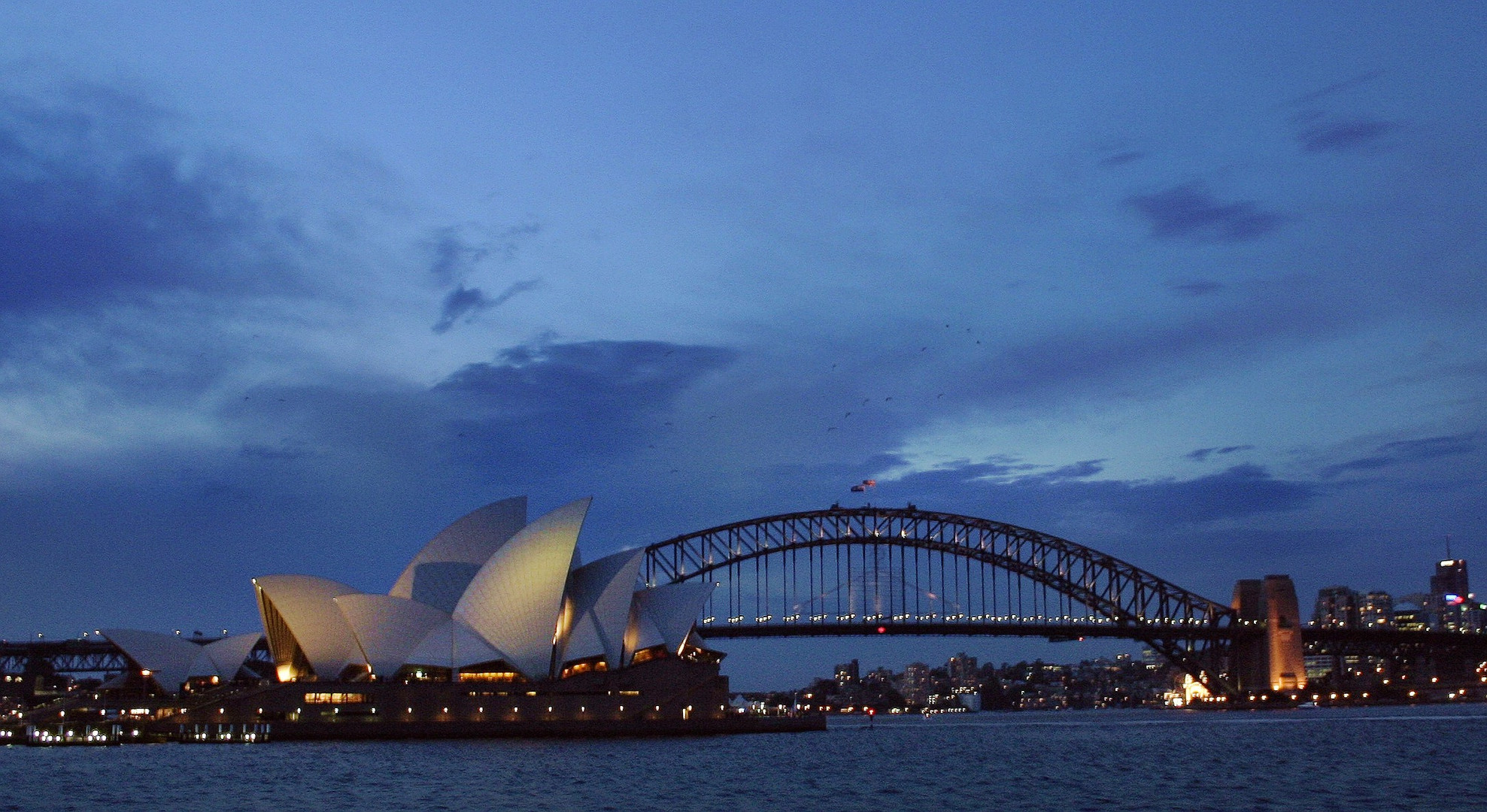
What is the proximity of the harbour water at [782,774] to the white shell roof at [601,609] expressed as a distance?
5723 millimetres

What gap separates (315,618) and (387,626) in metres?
5.41

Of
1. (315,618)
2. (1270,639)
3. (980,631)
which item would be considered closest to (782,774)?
(315,618)

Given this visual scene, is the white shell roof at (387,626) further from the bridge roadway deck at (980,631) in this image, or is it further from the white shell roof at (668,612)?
the bridge roadway deck at (980,631)

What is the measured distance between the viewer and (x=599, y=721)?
7738cm

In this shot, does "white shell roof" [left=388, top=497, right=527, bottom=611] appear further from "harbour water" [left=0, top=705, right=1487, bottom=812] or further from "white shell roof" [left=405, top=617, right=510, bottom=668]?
"harbour water" [left=0, top=705, right=1487, bottom=812]

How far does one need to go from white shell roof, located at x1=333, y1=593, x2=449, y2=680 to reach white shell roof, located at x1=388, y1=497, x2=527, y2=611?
211cm

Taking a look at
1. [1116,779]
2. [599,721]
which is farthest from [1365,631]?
[1116,779]

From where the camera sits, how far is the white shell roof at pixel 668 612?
82.1m

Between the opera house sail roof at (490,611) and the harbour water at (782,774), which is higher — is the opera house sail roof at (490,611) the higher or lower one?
the higher one

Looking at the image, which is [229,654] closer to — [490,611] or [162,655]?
[162,655]

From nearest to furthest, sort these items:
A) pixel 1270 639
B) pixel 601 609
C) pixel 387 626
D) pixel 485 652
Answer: pixel 485 652 → pixel 601 609 → pixel 387 626 → pixel 1270 639

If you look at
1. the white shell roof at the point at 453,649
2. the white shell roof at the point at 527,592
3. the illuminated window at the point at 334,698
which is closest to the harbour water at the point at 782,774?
the illuminated window at the point at 334,698

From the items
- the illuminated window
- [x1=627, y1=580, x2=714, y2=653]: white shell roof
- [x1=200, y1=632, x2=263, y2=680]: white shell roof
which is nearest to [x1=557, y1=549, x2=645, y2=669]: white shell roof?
[x1=627, y1=580, x2=714, y2=653]: white shell roof

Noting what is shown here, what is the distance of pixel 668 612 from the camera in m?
84.4
